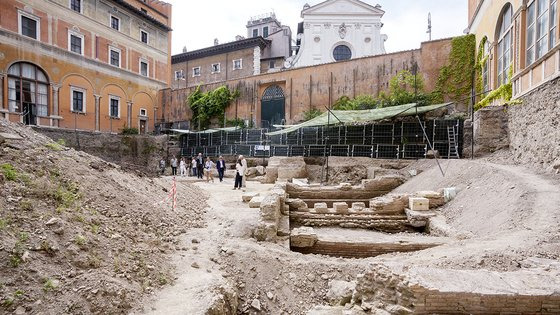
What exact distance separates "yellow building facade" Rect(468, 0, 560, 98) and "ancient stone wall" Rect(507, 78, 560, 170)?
16.6 inches

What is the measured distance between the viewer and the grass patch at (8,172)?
486 cm

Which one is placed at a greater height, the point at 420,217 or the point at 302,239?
the point at 420,217

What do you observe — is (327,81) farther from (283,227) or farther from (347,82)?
(283,227)

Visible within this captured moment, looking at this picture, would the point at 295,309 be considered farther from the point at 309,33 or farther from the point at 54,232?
the point at 309,33

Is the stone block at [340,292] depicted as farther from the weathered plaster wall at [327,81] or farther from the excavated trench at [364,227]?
the weathered plaster wall at [327,81]

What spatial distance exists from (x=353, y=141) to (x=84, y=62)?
22544mm

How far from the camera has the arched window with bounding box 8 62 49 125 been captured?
70.8 feet

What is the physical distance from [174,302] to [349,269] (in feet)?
11.1

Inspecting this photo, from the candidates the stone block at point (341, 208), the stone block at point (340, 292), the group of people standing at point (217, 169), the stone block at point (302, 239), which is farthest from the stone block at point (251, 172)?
the stone block at point (340, 292)

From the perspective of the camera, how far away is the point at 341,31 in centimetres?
3466

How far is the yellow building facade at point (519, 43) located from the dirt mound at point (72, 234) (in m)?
11.4

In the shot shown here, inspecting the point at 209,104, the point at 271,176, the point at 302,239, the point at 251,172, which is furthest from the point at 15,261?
the point at 209,104

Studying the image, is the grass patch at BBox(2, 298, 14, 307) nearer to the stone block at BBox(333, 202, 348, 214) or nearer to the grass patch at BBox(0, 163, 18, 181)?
the grass patch at BBox(0, 163, 18, 181)

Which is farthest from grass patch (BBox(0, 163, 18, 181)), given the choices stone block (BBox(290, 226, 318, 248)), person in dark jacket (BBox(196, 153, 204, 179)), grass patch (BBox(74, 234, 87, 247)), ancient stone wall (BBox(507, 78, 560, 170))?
person in dark jacket (BBox(196, 153, 204, 179))
